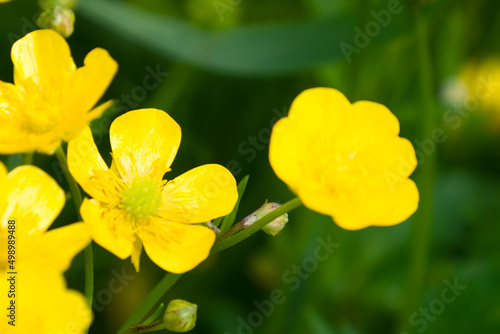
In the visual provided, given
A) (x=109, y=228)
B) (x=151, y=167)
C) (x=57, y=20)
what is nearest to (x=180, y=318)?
(x=109, y=228)

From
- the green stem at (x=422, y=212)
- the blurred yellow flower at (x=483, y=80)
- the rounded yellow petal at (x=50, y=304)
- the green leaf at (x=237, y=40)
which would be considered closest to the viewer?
the rounded yellow petal at (x=50, y=304)

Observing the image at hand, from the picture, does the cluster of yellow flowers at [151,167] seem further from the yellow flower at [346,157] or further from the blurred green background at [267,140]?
the blurred green background at [267,140]

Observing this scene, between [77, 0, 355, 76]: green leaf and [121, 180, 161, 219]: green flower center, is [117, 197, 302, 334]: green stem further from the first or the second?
[77, 0, 355, 76]: green leaf

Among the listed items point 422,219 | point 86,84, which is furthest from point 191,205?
point 422,219

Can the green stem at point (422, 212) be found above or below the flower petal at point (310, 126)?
below

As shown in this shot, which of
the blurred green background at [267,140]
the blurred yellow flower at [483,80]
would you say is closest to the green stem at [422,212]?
the blurred green background at [267,140]

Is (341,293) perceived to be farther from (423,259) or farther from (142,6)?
(142,6)

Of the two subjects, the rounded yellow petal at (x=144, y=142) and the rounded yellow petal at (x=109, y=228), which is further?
the rounded yellow petal at (x=144, y=142)

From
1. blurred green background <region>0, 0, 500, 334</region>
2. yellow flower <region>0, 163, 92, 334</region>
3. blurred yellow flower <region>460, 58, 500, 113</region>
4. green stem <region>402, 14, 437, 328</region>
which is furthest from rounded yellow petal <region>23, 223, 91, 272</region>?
blurred yellow flower <region>460, 58, 500, 113</region>
